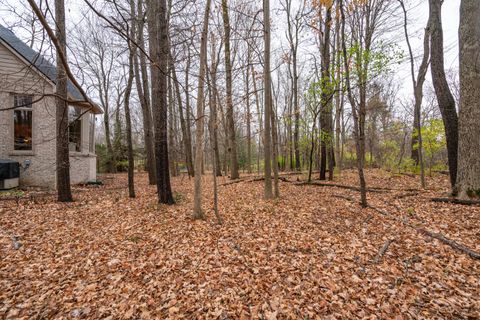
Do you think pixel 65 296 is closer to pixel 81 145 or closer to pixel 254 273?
pixel 254 273

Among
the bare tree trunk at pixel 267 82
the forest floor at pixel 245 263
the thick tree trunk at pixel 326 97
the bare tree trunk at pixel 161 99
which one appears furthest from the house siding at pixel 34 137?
the thick tree trunk at pixel 326 97

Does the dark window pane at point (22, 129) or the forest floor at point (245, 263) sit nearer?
the forest floor at point (245, 263)

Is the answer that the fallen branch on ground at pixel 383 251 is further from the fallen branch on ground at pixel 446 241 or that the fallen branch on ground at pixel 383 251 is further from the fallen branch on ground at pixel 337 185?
the fallen branch on ground at pixel 337 185

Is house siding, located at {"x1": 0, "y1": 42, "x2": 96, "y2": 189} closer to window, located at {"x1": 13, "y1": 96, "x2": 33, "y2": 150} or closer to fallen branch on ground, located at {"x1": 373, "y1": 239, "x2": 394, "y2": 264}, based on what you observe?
window, located at {"x1": 13, "y1": 96, "x2": 33, "y2": 150}

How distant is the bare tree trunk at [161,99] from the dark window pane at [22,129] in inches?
264

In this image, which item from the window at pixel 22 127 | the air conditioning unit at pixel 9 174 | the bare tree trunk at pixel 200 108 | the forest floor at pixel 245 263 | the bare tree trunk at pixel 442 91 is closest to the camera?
the forest floor at pixel 245 263

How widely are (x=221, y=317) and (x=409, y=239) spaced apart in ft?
12.0

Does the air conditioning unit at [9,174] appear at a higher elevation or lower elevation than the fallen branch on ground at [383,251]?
higher

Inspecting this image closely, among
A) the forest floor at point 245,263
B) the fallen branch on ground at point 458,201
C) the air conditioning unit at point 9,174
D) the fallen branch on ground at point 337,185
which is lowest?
the forest floor at point 245,263

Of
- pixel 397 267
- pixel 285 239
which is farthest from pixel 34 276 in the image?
pixel 397 267

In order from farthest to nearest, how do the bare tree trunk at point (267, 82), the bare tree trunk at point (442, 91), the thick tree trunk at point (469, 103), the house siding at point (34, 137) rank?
the house siding at point (34, 137) < the bare tree trunk at point (267, 82) < the bare tree trunk at point (442, 91) < the thick tree trunk at point (469, 103)

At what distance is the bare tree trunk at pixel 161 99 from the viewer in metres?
5.91

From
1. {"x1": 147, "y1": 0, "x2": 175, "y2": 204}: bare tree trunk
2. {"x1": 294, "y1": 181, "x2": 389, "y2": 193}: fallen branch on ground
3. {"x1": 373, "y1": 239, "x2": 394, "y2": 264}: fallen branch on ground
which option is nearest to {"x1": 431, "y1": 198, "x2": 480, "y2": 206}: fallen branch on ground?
{"x1": 294, "y1": 181, "x2": 389, "y2": 193}: fallen branch on ground

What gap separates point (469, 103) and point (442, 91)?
99 cm
